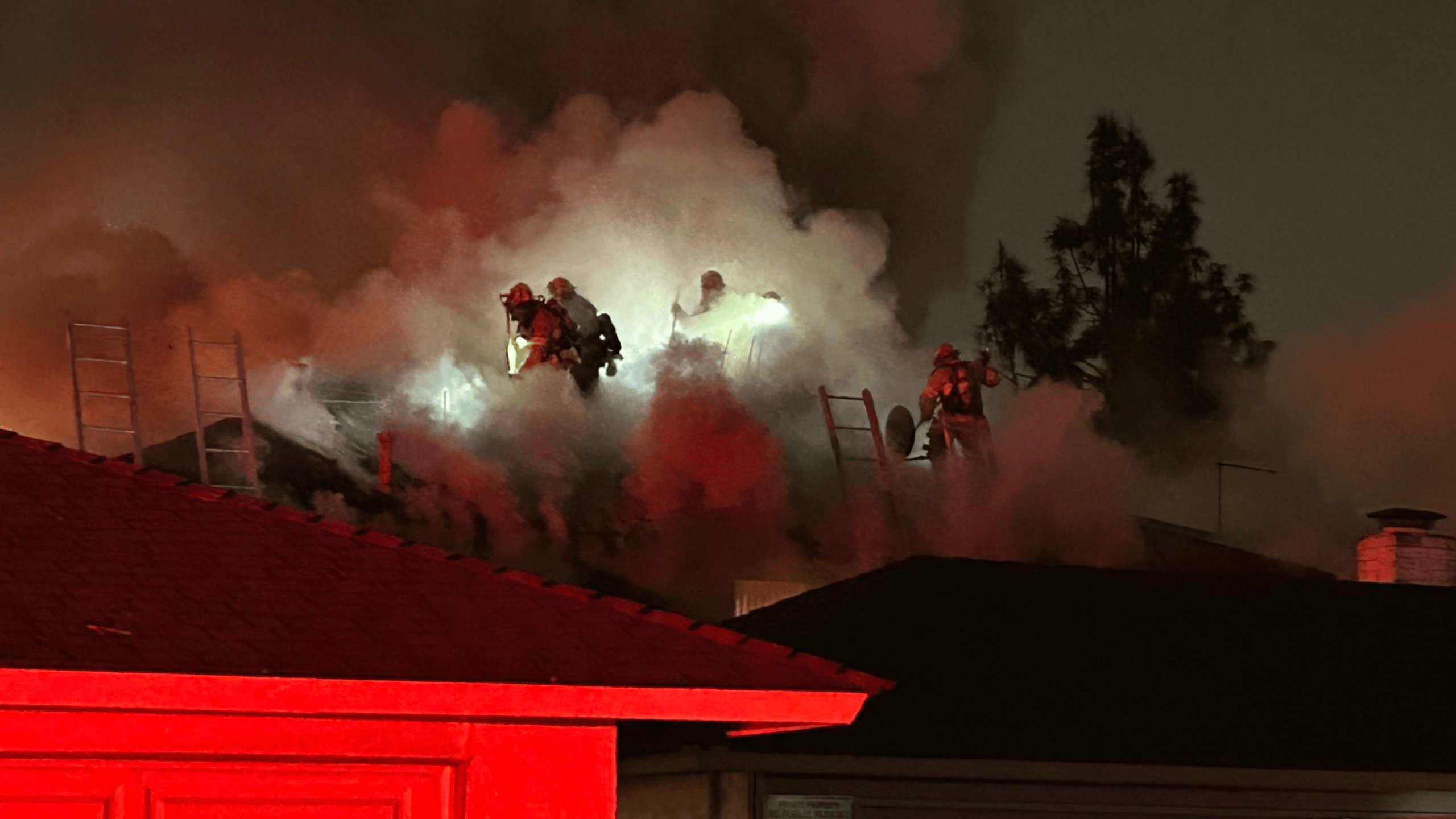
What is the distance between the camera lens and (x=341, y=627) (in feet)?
20.7

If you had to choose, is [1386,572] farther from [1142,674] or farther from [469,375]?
[469,375]

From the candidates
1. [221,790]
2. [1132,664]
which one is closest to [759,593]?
[1132,664]

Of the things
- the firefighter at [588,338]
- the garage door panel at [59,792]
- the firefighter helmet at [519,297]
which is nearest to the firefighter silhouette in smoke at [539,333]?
the firefighter helmet at [519,297]

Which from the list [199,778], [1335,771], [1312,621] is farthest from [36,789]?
[1312,621]

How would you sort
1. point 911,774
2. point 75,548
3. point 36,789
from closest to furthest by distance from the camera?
point 36,789
point 75,548
point 911,774

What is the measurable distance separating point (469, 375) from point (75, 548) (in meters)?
24.6

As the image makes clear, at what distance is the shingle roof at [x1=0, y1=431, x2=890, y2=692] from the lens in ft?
19.7

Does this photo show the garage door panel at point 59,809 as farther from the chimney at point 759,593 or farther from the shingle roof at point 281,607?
the chimney at point 759,593

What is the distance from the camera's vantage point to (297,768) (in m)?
6.21

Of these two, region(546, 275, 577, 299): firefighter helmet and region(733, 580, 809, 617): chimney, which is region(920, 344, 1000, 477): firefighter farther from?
region(546, 275, 577, 299): firefighter helmet

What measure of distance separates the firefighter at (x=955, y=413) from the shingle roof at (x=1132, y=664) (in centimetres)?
768

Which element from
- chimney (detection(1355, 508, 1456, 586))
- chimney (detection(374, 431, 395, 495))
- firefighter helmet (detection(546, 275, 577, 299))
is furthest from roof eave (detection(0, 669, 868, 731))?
firefighter helmet (detection(546, 275, 577, 299))

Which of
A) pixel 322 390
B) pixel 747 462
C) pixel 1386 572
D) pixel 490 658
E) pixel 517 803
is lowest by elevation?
pixel 517 803

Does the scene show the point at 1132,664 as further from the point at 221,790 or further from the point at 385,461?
the point at 385,461
